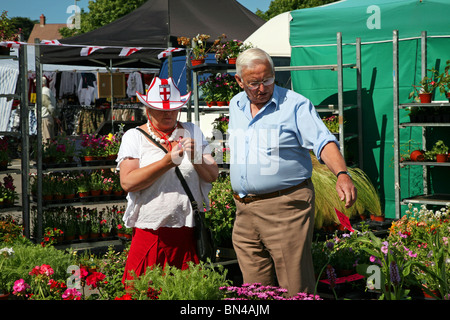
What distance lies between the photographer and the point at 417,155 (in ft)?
25.0

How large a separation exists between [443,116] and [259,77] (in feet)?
15.3

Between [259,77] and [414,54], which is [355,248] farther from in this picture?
[414,54]

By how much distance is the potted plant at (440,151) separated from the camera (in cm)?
742

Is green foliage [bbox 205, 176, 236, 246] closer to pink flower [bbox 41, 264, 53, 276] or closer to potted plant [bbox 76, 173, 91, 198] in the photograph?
pink flower [bbox 41, 264, 53, 276]

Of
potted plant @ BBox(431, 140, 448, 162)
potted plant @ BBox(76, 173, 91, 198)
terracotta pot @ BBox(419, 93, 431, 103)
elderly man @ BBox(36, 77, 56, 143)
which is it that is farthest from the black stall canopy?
potted plant @ BBox(431, 140, 448, 162)

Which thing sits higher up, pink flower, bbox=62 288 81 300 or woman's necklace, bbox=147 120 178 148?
woman's necklace, bbox=147 120 178 148

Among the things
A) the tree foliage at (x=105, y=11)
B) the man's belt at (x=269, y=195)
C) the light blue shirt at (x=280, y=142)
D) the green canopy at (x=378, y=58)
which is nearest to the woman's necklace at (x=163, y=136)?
the light blue shirt at (x=280, y=142)

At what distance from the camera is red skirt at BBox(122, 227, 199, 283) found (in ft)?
11.1

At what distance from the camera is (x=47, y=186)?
7.40 m

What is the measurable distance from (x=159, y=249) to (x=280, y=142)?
0.87m

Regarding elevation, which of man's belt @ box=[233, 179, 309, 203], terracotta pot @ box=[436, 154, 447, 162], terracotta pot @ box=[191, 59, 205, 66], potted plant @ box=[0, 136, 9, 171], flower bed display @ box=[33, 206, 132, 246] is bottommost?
flower bed display @ box=[33, 206, 132, 246]

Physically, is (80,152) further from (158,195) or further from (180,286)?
(180,286)

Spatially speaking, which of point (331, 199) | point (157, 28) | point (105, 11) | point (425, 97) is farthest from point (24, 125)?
point (105, 11)

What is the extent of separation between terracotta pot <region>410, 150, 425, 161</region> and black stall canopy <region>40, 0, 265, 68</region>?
455 cm
